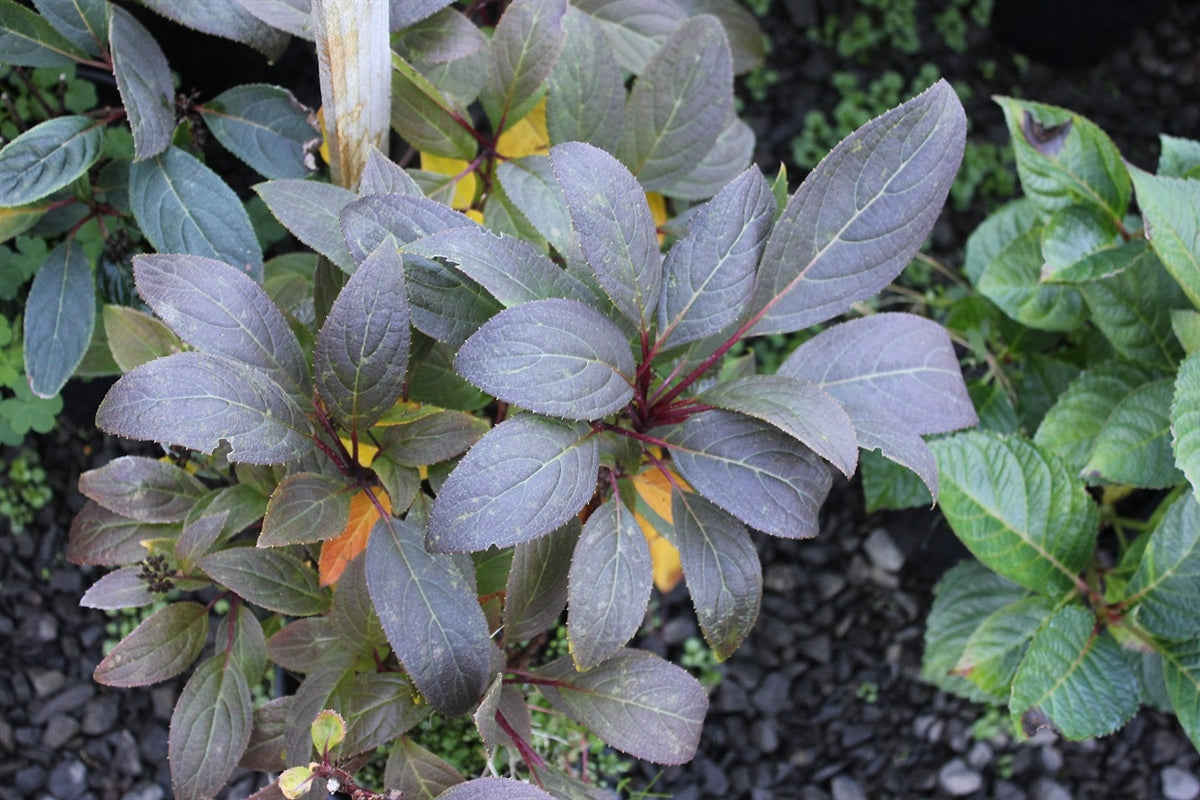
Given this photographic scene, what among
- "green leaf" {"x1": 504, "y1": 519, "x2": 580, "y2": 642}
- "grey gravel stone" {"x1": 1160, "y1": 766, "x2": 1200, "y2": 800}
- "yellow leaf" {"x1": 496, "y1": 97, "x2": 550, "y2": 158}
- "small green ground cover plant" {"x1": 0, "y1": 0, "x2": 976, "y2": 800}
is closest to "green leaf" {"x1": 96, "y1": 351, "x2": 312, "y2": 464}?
"small green ground cover plant" {"x1": 0, "y1": 0, "x2": 976, "y2": 800}

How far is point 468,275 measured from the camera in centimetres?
112

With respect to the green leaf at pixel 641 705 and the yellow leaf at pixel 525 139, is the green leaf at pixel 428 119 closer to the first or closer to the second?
the yellow leaf at pixel 525 139

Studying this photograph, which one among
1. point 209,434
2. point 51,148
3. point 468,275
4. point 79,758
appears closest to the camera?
point 209,434

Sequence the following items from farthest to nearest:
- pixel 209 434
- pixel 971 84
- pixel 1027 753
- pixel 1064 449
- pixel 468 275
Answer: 1. pixel 971 84
2. pixel 1027 753
3. pixel 1064 449
4. pixel 468 275
5. pixel 209 434

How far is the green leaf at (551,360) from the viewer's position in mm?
1000

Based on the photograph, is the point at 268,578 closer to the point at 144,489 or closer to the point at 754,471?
the point at 144,489

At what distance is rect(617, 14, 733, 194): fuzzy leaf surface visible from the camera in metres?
1.37

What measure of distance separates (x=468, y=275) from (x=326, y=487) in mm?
290

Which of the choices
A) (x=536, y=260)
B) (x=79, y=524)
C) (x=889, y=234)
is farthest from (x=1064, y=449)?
(x=79, y=524)

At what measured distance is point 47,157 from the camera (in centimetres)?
137

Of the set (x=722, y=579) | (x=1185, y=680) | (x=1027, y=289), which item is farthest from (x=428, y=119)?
(x=1185, y=680)

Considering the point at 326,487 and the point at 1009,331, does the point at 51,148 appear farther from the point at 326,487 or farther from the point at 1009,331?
the point at 1009,331

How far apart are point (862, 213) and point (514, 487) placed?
0.48 meters

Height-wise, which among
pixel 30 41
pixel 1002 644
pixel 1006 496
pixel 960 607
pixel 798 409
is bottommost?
pixel 960 607
